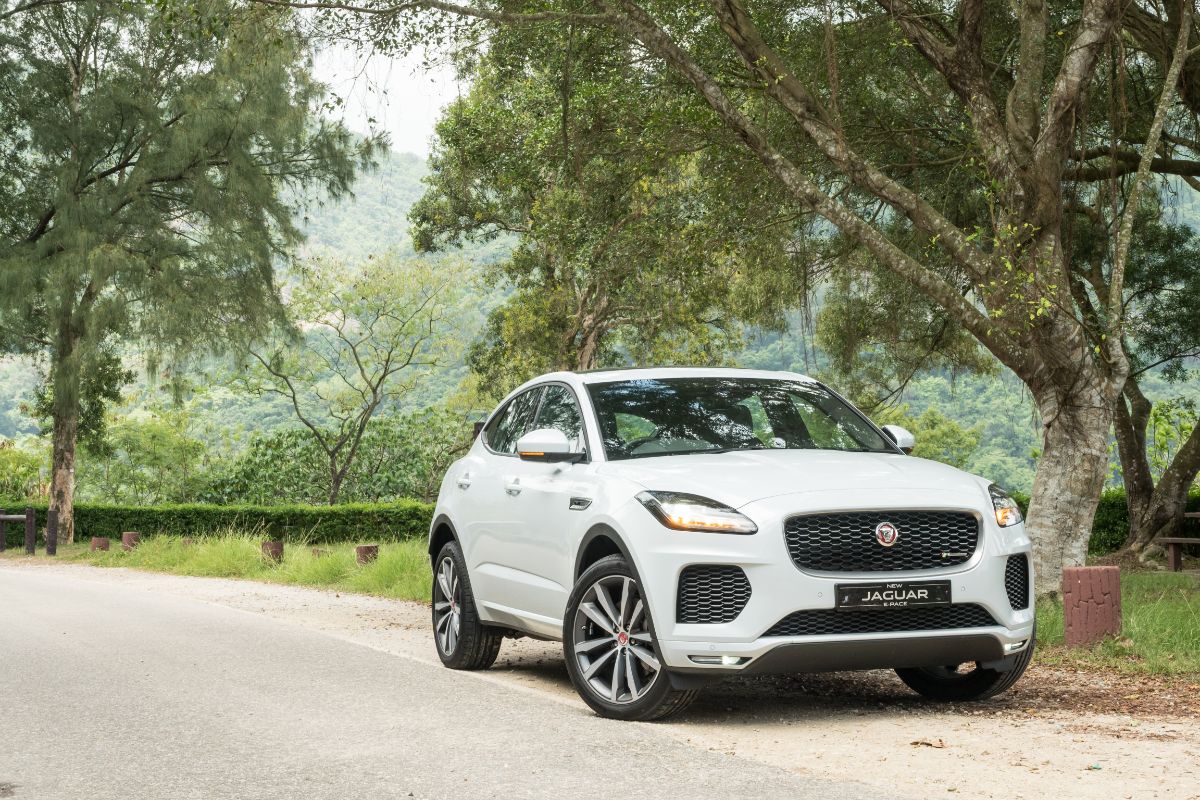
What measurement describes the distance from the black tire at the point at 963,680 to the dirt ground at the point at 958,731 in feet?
0.32

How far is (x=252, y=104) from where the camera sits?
110ft

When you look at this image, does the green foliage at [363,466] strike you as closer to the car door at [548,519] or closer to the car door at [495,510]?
the car door at [495,510]

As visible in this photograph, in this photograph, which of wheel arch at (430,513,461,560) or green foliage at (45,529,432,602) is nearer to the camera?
wheel arch at (430,513,461,560)

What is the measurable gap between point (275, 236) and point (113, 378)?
561cm

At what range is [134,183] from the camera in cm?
3322

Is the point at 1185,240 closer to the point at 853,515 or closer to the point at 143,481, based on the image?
the point at 853,515

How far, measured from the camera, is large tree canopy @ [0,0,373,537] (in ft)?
104

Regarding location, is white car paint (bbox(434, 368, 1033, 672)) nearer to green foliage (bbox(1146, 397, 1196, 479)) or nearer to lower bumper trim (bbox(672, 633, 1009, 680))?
lower bumper trim (bbox(672, 633, 1009, 680))

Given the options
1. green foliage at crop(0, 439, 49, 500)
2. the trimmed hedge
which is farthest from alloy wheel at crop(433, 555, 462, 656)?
green foliage at crop(0, 439, 49, 500)

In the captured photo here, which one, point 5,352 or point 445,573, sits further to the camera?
point 5,352

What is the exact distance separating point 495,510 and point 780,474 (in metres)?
2.43

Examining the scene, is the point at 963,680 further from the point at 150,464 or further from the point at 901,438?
the point at 150,464

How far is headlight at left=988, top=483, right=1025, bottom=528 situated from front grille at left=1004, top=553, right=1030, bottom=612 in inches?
7.0

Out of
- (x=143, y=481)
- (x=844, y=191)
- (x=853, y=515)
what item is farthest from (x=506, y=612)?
(x=143, y=481)
